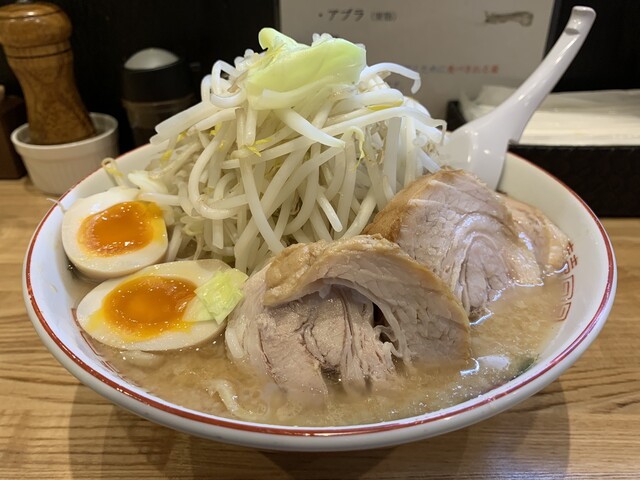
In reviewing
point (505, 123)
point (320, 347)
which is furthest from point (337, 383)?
point (505, 123)

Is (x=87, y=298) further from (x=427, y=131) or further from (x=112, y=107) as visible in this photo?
(x=112, y=107)

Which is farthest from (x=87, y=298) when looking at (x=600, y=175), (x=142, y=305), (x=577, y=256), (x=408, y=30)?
(x=600, y=175)

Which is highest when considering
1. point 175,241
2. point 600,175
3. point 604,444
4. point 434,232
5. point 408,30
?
point 408,30

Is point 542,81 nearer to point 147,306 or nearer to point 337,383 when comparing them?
point 337,383

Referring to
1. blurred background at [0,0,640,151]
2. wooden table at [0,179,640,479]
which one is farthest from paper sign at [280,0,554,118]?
wooden table at [0,179,640,479]

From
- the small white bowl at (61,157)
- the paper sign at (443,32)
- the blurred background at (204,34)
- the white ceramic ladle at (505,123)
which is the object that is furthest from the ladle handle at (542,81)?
the small white bowl at (61,157)

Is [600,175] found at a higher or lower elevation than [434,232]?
lower
